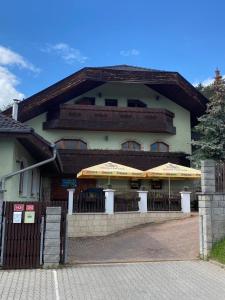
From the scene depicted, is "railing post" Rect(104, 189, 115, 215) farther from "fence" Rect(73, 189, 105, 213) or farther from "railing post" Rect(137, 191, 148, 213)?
"railing post" Rect(137, 191, 148, 213)

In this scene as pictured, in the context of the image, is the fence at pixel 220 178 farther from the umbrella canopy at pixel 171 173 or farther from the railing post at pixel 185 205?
the umbrella canopy at pixel 171 173

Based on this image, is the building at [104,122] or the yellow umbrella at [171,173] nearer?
the yellow umbrella at [171,173]

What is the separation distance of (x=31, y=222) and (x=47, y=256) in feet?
2.93

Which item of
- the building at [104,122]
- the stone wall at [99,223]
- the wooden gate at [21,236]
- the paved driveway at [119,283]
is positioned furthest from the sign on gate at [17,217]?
the building at [104,122]

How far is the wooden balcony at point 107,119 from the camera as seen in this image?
22594 mm

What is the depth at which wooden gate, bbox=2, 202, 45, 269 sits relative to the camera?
8.80m

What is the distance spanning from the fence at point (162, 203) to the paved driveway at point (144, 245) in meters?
1.33

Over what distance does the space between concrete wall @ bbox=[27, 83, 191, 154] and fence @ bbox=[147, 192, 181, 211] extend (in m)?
6.47

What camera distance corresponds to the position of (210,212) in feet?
34.8

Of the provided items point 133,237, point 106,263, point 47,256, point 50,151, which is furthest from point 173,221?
point 47,256

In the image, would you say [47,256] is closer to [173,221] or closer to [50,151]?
[50,151]

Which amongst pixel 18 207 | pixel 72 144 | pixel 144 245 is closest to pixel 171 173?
pixel 144 245

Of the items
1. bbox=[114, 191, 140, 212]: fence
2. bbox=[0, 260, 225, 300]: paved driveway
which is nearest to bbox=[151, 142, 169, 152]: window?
bbox=[114, 191, 140, 212]: fence

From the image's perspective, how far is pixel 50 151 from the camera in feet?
49.3
